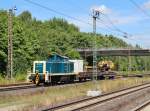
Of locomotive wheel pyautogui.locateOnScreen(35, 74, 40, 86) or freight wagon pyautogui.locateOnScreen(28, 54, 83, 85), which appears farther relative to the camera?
freight wagon pyautogui.locateOnScreen(28, 54, 83, 85)

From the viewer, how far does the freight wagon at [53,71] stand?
4662cm

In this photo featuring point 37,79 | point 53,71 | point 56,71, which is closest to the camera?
point 37,79

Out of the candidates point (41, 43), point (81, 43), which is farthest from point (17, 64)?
point (81, 43)

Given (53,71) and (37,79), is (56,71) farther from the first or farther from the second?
(37,79)

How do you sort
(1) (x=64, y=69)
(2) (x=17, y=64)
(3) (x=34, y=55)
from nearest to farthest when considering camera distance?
(1) (x=64, y=69) < (2) (x=17, y=64) < (3) (x=34, y=55)

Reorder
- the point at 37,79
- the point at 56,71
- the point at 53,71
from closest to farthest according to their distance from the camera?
1. the point at 37,79
2. the point at 53,71
3. the point at 56,71

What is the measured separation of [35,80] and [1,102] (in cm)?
1991

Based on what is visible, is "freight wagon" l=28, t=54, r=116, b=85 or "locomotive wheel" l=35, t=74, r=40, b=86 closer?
"locomotive wheel" l=35, t=74, r=40, b=86

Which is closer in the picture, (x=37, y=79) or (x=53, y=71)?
(x=37, y=79)

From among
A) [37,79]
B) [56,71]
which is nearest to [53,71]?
[56,71]

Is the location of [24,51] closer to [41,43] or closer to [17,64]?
[17,64]

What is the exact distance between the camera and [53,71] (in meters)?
48.8

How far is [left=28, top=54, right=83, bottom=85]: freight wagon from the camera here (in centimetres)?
4662

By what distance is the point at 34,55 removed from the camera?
3570 inches
